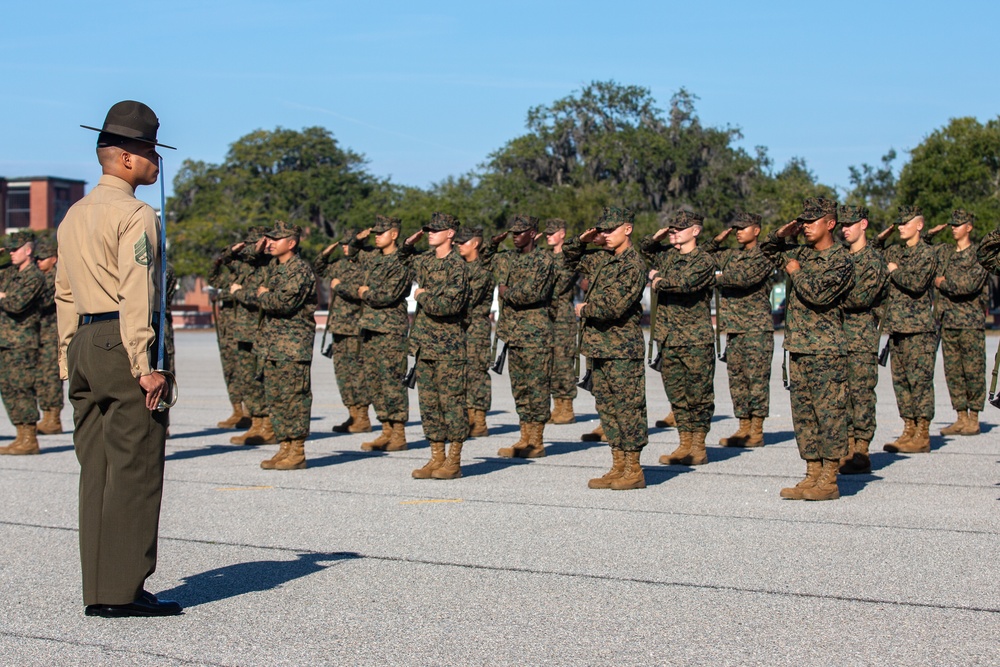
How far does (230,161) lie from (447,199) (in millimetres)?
19939

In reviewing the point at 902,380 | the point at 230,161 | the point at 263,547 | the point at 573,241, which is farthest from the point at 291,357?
the point at 230,161

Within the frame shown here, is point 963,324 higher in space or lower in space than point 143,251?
lower

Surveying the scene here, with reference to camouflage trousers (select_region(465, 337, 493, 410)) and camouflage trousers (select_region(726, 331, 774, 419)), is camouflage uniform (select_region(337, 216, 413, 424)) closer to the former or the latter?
camouflage trousers (select_region(465, 337, 493, 410))

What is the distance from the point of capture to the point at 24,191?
92.2m

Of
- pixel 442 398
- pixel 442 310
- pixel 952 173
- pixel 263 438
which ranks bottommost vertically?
pixel 263 438

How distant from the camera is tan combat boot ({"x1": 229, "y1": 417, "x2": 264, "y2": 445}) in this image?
1272cm

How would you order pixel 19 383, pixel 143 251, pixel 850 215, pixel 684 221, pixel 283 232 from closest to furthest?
pixel 143 251 → pixel 850 215 → pixel 283 232 → pixel 684 221 → pixel 19 383

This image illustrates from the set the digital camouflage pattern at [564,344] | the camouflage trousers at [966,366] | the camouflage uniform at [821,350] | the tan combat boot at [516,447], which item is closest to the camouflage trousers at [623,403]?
the camouflage uniform at [821,350]

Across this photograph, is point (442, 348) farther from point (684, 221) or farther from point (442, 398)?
point (684, 221)

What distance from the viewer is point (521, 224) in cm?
1190

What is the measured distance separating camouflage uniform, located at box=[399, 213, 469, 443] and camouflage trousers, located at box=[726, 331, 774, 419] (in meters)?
3.08

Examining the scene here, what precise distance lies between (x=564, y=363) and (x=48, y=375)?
5438mm

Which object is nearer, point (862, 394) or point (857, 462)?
point (862, 394)

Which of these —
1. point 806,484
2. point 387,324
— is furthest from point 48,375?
point 806,484
